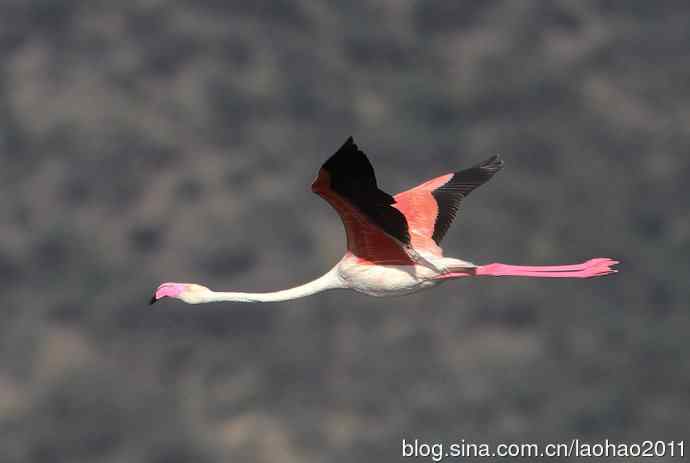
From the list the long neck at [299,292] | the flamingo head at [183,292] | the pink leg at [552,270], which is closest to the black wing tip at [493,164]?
the pink leg at [552,270]

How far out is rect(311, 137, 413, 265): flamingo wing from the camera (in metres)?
16.7

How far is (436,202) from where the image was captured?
69.8ft

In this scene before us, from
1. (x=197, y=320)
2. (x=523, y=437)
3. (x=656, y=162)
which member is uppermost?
(x=656, y=162)

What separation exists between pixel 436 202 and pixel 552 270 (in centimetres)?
251

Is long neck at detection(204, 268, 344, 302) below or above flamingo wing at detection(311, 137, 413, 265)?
below

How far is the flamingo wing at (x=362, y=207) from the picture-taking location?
54.9ft

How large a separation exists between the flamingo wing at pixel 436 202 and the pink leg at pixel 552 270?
120 cm

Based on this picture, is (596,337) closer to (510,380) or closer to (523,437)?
(510,380)

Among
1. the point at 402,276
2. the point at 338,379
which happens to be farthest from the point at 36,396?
the point at 402,276

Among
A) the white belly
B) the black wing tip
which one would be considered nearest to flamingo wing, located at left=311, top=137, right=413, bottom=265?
the white belly

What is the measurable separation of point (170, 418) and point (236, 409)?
9.10 feet

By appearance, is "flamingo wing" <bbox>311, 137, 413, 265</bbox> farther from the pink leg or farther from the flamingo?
the pink leg

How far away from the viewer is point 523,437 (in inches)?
2483

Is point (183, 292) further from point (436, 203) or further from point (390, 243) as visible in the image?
point (436, 203)
